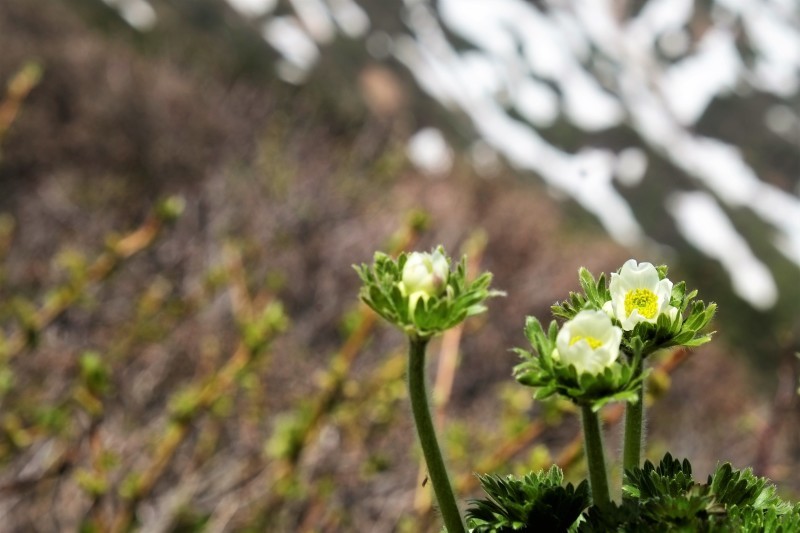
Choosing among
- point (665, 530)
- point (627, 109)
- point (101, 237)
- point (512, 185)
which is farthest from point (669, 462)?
point (627, 109)

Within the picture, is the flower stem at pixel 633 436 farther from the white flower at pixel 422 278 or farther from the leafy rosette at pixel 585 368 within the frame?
the white flower at pixel 422 278

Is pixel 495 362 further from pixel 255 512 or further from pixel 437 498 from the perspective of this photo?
pixel 437 498

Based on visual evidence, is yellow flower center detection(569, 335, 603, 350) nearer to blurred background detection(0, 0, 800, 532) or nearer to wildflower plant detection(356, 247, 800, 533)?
wildflower plant detection(356, 247, 800, 533)

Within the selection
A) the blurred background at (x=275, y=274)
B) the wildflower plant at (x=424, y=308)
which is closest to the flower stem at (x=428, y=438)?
the wildflower plant at (x=424, y=308)

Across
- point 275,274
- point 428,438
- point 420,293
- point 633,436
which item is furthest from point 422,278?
point 275,274

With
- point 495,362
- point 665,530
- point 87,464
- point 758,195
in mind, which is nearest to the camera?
point 665,530

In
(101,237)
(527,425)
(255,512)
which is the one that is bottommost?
(101,237)
